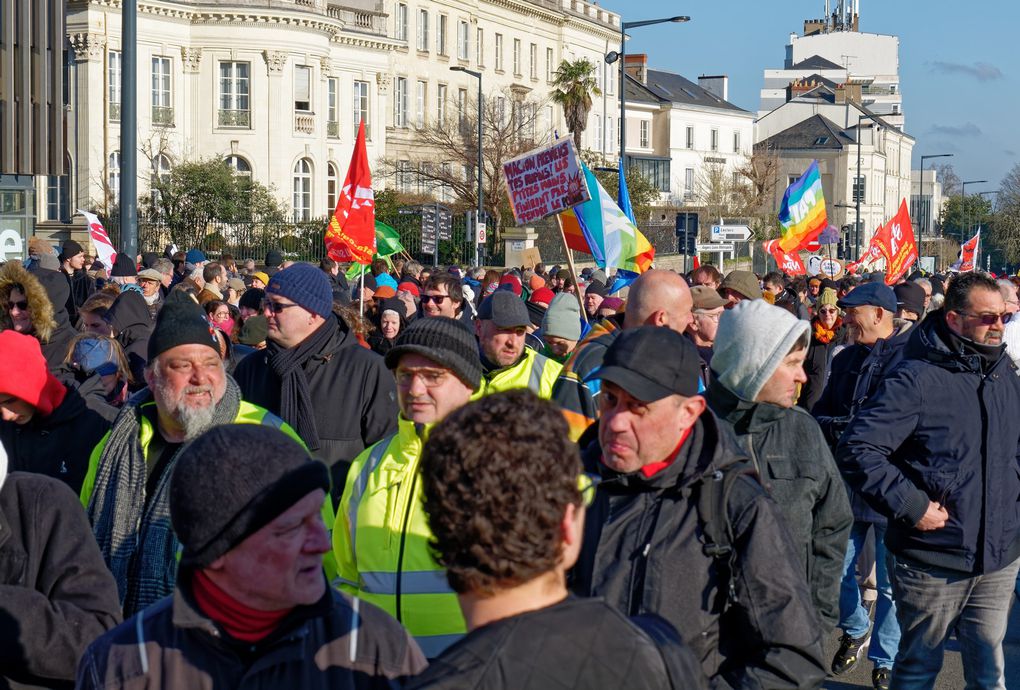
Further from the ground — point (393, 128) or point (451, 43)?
point (451, 43)

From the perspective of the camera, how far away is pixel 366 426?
5785 millimetres

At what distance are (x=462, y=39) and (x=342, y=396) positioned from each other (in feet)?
205

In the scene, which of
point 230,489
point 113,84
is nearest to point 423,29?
point 113,84

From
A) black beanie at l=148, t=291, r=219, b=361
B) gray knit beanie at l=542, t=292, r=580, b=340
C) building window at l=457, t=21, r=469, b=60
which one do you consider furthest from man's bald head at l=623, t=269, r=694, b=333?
building window at l=457, t=21, r=469, b=60

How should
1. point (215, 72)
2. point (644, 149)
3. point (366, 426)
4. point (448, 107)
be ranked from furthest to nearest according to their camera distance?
point (644, 149) < point (448, 107) < point (215, 72) < point (366, 426)

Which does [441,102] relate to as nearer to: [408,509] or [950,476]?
[950,476]

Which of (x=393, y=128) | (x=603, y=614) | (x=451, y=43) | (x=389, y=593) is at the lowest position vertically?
(x=389, y=593)

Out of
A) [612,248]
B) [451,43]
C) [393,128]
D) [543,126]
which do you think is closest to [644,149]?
[543,126]

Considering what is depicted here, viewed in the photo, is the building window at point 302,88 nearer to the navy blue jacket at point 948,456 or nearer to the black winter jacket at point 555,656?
the navy blue jacket at point 948,456

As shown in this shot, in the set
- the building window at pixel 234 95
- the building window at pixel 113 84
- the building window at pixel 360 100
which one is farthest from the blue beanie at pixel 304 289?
the building window at pixel 360 100

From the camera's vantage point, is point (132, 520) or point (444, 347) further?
point (444, 347)

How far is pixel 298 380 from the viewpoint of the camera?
19.0ft

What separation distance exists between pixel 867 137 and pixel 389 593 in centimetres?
10776

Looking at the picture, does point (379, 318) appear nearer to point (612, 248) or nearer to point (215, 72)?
point (612, 248)
